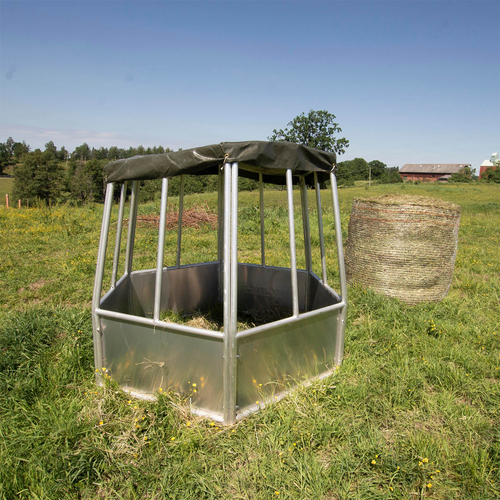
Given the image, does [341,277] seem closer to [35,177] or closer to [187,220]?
[187,220]

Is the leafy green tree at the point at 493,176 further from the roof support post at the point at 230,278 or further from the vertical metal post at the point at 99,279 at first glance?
the vertical metal post at the point at 99,279

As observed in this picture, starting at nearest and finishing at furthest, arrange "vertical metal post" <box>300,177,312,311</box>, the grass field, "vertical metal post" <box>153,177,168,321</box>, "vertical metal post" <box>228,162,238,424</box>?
the grass field, "vertical metal post" <box>228,162,238,424</box>, "vertical metal post" <box>153,177,168,321</box>, "vertical metal post" <box>300,177,312,311</box>

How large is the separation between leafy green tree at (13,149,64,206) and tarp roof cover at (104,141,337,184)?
2011 inches

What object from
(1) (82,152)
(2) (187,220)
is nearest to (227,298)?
(2) (187,220)

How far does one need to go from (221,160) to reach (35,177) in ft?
177

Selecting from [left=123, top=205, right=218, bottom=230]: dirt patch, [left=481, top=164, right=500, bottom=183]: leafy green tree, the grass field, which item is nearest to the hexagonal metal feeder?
the grass field

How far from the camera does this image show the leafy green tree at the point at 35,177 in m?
46.8

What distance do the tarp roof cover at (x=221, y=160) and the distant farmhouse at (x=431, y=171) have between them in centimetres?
9431

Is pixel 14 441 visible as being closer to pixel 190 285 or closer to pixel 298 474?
pixel 298 474

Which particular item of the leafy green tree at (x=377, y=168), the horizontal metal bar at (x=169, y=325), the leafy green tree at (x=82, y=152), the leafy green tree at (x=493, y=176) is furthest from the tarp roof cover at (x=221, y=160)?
the leafy green tree at (x=82, y=152)

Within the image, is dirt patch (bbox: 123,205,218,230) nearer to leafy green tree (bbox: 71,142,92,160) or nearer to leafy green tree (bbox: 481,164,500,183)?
leafy green tree (bbox: 481,164,500,183)

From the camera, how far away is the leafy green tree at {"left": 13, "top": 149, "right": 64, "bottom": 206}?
4684 centimetres

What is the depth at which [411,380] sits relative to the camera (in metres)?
3.06

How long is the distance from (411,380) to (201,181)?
43.9 meters
